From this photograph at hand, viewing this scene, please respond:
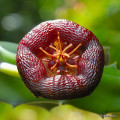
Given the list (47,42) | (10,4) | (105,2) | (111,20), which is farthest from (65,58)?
(10,4)

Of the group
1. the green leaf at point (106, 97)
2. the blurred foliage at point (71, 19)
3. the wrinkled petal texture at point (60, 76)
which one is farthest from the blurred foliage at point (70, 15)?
the wrinkled petal texture at point (60, 76)

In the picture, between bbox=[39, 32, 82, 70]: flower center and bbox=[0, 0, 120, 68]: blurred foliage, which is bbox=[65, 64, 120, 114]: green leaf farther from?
bbox=[0, 0, 120, 68]: blurred foliage

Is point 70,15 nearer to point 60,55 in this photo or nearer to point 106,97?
point 106,97

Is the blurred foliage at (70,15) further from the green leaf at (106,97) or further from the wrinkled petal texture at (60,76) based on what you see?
the wrinkled petal texture at (60,76)

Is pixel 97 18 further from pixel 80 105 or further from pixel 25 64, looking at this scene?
pixel 25 64

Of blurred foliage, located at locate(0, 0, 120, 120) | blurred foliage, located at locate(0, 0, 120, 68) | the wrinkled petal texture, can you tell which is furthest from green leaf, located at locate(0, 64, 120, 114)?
blurred foliage, located at locate(0, 0, 120, 68)

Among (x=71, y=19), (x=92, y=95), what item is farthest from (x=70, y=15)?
(x=92, y=95)
